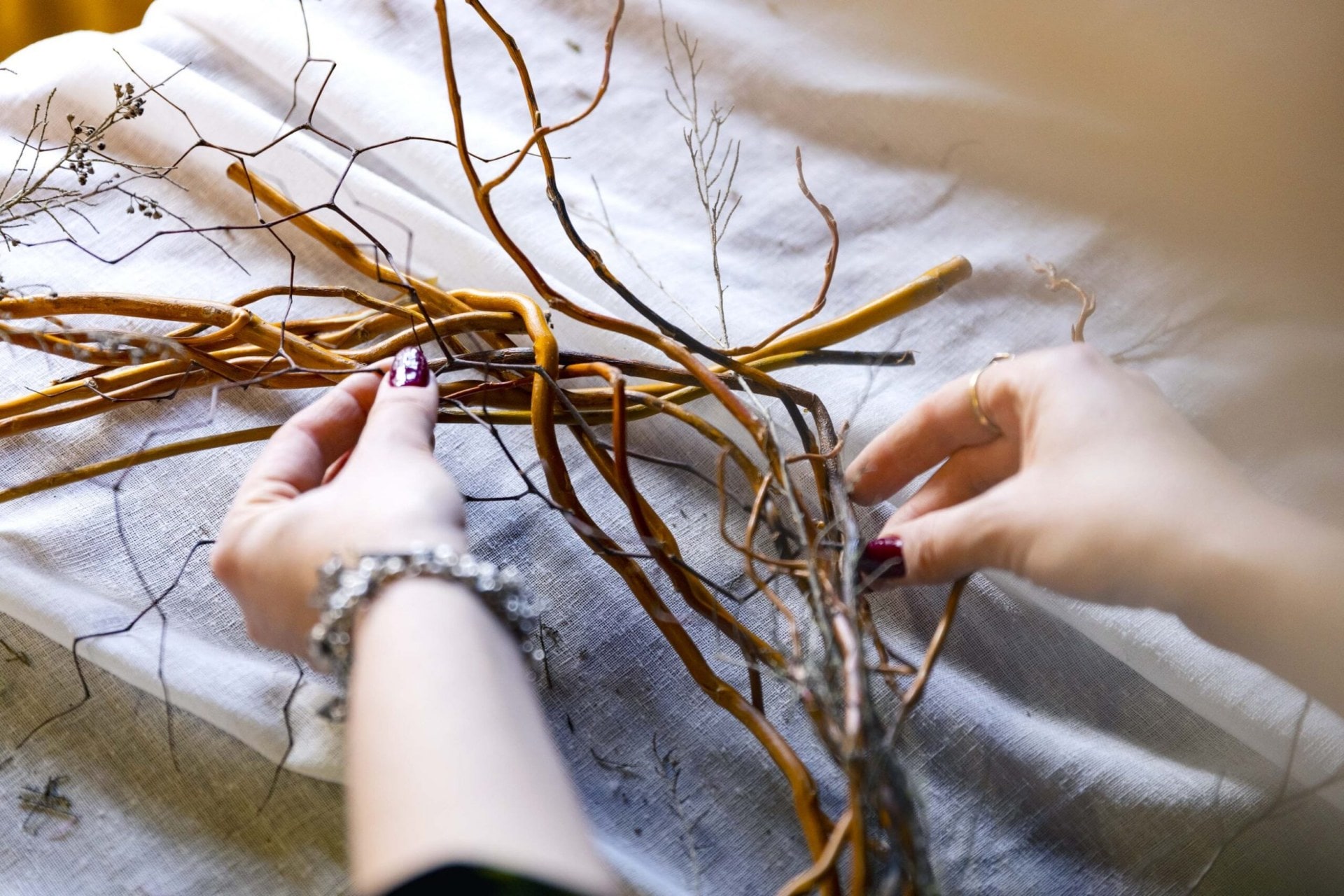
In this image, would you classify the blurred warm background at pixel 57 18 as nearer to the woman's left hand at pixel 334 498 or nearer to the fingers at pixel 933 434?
the woman's left hand at pixel 334 498

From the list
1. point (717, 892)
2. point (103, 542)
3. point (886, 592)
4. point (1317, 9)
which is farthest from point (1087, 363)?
point (103, 542)

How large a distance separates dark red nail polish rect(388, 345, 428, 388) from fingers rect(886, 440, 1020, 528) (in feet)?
0.79

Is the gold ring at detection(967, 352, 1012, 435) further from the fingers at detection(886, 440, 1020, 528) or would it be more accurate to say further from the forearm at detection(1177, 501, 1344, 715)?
the forearm at detection(1177, 501, 1344, 715)

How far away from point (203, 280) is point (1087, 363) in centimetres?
55

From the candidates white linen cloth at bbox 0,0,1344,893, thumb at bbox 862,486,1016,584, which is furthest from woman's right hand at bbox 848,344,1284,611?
white linen cloth at bbox 0,0,1344,893

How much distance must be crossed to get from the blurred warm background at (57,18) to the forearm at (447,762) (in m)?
1.07

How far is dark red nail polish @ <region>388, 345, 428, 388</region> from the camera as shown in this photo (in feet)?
1.47

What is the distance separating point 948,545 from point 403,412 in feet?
0.83

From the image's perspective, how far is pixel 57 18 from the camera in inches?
43.2

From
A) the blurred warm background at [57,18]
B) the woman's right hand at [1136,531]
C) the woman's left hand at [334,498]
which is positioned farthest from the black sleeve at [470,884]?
the blurred warm background at [57,18]

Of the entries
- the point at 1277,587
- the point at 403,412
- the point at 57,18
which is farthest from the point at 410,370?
the point at 57,18

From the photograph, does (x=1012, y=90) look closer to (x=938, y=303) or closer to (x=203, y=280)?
(x=938, y=303)

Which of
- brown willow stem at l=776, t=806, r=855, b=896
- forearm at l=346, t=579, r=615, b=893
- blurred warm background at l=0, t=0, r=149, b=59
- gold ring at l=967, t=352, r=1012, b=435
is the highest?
blurred warm background at l=0, t=0, r=149, b=59

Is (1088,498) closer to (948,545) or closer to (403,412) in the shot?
(948,545)
